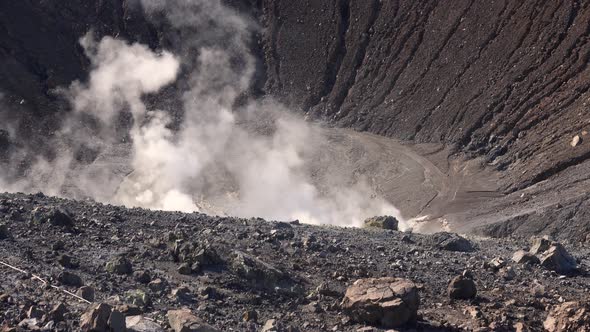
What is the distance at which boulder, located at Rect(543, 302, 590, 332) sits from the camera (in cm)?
1392

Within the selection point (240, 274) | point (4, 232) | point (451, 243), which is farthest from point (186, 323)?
point (451, 243)

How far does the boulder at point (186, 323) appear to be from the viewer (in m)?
12.5

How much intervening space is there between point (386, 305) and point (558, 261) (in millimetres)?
6879

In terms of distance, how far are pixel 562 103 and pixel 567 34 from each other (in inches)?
171

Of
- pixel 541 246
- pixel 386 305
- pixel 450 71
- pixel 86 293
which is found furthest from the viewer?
pixel 450 71

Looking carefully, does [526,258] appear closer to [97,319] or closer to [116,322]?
[116,322]

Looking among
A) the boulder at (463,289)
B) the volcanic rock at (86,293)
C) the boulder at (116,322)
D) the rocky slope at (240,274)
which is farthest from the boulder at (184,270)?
the boulder at (463,289)

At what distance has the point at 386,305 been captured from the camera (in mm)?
14031

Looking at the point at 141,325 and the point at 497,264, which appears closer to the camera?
the point at 141,325

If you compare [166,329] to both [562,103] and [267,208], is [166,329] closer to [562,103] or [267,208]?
[267,208]

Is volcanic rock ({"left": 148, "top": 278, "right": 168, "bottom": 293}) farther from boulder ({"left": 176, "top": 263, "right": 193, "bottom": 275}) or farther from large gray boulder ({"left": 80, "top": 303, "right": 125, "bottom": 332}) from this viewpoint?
large gray boulder ({"left": 80, "top": 303, "right": 125, "bottom": 332})

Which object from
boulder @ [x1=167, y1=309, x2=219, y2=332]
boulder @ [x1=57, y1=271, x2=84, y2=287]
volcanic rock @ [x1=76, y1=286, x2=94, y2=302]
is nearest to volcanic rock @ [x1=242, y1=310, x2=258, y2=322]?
boulder @ [x1=167, y1=309, x2=219, y2=332]

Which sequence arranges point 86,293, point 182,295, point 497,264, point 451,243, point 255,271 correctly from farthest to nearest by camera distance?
1. point 451,243
2. point 497,264
3. point 255,271
4. point 182,295
5. point 86,293

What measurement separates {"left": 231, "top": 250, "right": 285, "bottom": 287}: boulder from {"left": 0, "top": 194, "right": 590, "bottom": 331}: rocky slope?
0.03 meters
